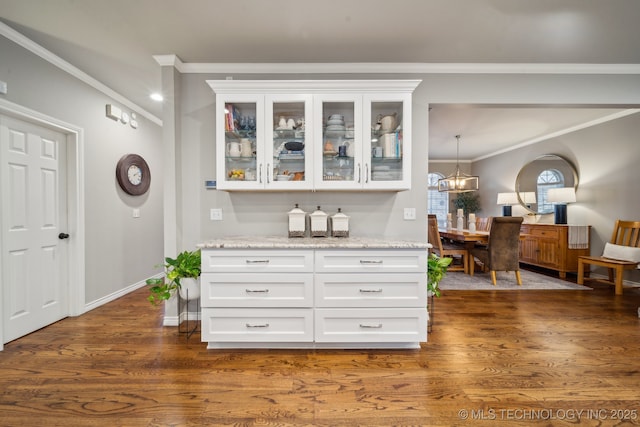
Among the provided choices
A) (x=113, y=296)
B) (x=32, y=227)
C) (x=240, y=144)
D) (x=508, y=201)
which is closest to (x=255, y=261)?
(x=240, y=144)

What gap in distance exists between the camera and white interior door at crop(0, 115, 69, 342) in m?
2.30

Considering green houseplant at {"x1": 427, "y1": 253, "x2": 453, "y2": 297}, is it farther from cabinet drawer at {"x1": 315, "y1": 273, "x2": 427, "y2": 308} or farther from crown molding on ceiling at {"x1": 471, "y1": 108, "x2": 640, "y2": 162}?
crown molding on ceiling at {"x1": 471, "y1": 108, "x2": 640, "y2": 162}

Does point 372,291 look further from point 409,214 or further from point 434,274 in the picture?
point 409,214

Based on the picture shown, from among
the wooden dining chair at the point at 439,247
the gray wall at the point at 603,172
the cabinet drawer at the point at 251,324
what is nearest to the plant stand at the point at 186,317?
the cabinet drawer at the point at 251,324

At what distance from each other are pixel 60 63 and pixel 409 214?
362 cm

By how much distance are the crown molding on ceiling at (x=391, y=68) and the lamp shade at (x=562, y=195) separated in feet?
7.98

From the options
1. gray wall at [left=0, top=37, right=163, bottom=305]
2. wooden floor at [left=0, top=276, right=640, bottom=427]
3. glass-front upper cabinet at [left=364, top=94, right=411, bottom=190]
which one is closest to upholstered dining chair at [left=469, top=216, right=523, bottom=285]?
wooden floor at [left=0, top=276, right=640, bottom=427]

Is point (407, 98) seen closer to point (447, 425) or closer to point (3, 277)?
point (447, 425)

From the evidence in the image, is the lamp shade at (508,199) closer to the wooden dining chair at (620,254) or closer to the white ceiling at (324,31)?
the wooden dining chair at (620,254)

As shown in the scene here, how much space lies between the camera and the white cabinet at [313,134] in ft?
7.88

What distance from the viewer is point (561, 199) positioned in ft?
15.6

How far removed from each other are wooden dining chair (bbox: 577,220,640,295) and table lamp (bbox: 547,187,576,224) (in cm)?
73

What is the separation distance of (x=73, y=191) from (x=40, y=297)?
3.39 feet

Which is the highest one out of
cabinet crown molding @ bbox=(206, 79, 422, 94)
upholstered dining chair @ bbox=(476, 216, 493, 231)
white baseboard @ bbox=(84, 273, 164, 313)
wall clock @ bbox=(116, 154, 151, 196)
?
cabinet crown molding @ bbox=(206, 79, 422, 94)
